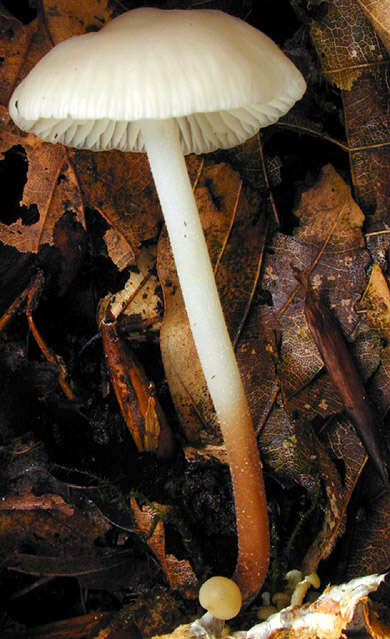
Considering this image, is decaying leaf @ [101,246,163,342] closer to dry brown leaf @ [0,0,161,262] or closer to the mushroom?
dry brown leaf @ [0,0,161,262]

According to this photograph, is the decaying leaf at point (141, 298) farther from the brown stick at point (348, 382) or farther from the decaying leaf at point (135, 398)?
the brown stick at point (348, 382)

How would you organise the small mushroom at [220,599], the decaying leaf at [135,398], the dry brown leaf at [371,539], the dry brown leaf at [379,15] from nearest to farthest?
1. the small mushroom at [220,599]
2. the dry brown leaf at [379,15]
3. the dry brown leaf at [371,539]
4. the decaying leaf at [135,398]

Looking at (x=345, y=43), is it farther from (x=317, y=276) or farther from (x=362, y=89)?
(x=317, y=276)

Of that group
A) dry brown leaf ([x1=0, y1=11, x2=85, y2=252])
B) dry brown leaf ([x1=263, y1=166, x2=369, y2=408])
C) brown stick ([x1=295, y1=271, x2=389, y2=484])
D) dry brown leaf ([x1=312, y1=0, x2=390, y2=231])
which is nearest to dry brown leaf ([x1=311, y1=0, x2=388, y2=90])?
dry brown leaf ([x1=312, y1=0, x2=390, y2=231])

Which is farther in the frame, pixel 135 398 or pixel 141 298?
pixel 141 298

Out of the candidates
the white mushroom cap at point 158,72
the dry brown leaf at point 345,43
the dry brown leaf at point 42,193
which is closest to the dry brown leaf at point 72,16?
the dry brown leaf at point 42,193

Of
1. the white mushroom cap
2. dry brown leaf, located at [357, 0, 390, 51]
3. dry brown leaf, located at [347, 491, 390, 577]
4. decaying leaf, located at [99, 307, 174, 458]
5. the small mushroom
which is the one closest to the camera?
the white mushroom cap

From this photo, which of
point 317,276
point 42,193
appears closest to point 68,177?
point 42,193

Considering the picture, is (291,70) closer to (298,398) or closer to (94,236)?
(94,236)
